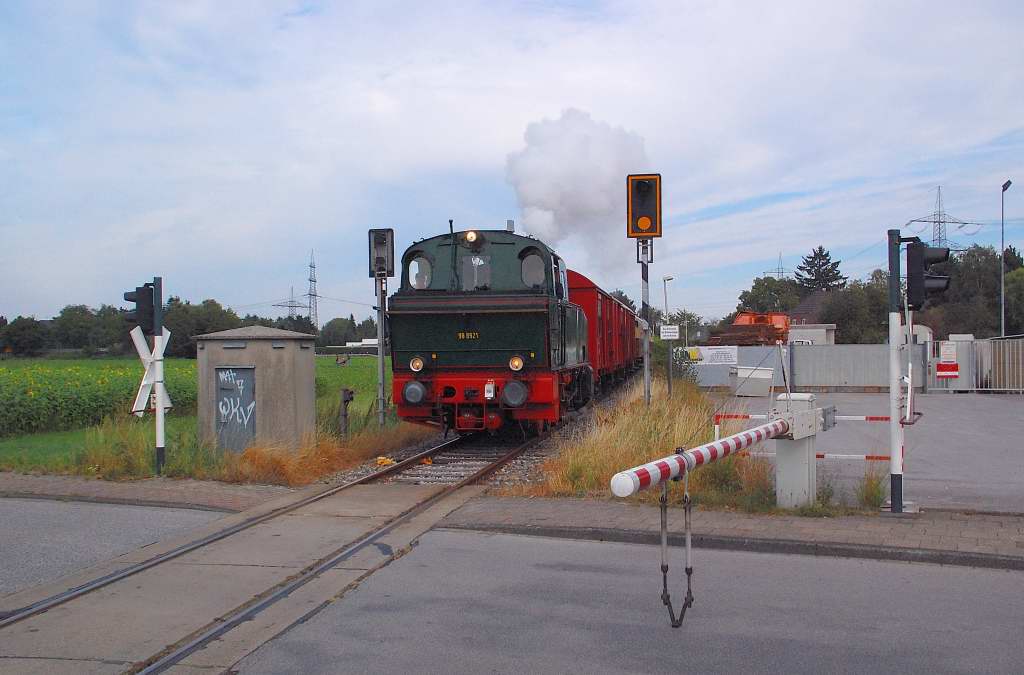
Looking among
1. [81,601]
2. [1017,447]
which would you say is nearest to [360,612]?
[81,601]

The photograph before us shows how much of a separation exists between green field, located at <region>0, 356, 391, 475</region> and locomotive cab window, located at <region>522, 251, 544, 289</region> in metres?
3.66

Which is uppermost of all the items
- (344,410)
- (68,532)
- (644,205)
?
(644,205)

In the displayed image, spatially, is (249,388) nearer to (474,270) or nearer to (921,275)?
(474,270)

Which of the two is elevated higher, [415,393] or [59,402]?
[415,393]

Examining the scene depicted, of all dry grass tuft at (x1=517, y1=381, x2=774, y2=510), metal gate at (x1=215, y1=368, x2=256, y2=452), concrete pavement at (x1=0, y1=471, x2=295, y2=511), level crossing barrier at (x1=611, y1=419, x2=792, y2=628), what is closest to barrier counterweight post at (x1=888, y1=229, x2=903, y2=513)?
dry grass tuft at (x1=517, y1=381, x2=774, y2=510)

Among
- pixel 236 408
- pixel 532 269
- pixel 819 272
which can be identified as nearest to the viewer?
pixel 236 408

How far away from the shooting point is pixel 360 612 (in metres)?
5.49

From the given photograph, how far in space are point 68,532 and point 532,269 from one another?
7.54 meters

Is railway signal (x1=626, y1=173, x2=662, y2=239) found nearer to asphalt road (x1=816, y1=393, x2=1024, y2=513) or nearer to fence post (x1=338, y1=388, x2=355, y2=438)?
asphalt road (x1=816, y1=393, x2=1024, y2=513)

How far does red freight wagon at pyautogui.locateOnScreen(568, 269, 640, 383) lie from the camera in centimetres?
1827

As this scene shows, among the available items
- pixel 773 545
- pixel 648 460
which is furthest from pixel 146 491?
pixel 773 545

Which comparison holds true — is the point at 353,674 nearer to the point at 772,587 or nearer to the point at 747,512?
the point at 772,587

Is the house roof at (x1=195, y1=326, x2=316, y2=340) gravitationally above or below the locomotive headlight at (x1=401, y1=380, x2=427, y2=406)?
above

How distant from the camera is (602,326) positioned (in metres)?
19.9
